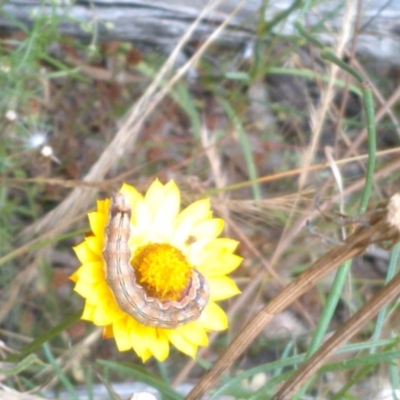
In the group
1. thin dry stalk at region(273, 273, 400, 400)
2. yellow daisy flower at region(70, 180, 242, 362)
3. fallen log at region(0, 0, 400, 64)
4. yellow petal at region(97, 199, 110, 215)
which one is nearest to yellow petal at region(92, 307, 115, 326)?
yellow daisy flower at region(70, 180, 242, 362)

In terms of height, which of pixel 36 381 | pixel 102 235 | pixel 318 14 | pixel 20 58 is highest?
pixel 318 14

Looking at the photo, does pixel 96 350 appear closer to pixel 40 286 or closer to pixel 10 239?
pixel 40 286

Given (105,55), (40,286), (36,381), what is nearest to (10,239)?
(40,286)

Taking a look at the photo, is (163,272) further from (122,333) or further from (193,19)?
(193,19)

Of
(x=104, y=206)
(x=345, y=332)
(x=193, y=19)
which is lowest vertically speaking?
(x=345, y=332)

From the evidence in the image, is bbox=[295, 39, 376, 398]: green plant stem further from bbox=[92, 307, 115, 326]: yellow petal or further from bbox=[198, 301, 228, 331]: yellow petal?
bbox=[92, 307, 115, 326]: yellow petal

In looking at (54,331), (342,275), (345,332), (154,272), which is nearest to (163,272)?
(154,272)
